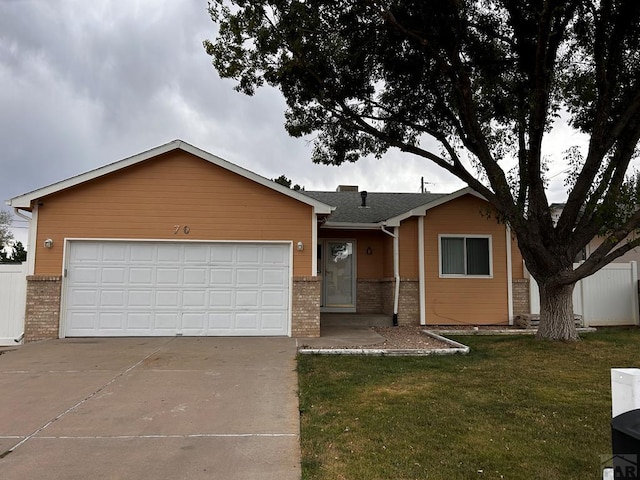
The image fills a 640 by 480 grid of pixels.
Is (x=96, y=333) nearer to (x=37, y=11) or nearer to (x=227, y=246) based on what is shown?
(x=227, y=246)

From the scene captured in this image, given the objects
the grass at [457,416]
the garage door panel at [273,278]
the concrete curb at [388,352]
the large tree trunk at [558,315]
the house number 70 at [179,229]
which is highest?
the house number 70 at [179,229]

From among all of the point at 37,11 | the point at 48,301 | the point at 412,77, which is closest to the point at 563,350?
the point at 412,77

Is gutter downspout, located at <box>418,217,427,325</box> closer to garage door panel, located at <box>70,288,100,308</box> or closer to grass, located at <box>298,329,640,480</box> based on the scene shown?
grass, located at <box>298,329,640,480</box>

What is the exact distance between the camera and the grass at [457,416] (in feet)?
11.6

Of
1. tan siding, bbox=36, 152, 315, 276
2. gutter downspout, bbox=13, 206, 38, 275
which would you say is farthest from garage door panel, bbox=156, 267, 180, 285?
gutter downspout, bbox=13, 206, 38, 275

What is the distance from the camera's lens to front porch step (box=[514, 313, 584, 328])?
39.6ft

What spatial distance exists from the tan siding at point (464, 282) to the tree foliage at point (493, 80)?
92.1 inches

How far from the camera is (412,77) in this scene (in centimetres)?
1068

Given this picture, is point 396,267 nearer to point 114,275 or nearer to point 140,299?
point 140,299

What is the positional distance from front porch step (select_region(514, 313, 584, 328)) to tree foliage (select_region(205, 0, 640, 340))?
3177 mm

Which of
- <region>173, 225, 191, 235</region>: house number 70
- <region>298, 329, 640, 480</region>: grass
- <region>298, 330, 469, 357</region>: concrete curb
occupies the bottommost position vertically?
<region>298, 329, 640, 480</region>: grass

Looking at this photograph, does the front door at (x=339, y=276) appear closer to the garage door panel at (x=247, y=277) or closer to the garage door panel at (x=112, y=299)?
the garage door panel at (x=247, y=277)

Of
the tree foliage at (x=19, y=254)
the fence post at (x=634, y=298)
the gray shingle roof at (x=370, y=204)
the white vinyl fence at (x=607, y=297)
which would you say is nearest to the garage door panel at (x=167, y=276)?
the gray shingle roof at (x=370, y=204)

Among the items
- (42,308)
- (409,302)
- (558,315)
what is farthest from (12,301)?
(558,315)
